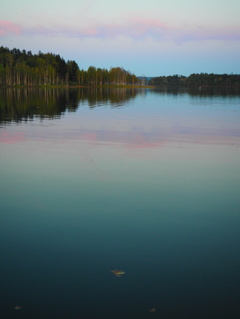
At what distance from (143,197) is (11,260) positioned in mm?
5226

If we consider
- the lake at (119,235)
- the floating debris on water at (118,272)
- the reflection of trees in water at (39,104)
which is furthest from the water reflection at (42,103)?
the floating debris on water at (118,272)

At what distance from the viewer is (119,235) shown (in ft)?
28.2

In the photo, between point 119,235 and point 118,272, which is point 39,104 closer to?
point 119,235

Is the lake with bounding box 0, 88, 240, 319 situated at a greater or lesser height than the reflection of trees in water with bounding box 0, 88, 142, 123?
lesser

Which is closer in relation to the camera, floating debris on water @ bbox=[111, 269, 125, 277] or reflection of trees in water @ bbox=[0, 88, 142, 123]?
floating debris on water @ bbox=[111, 269, 125, 277]

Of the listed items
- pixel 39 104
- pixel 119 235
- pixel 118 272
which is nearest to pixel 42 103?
pixel 39 104

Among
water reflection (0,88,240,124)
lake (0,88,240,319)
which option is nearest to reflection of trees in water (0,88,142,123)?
water reflection (0,88,240,124)

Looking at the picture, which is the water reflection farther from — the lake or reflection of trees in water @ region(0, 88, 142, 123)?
the lake

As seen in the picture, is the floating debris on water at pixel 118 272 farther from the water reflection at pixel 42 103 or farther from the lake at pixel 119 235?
the water reflection at pixel 42 103

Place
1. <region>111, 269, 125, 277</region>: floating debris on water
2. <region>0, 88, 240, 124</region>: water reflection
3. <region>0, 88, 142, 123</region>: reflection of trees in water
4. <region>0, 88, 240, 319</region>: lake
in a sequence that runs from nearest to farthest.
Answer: <region>0, 88, 240, 319</region>: lake, <region>111, 269, 125, 277</region>: floating debris on water, <region>0, 88, 142, 123</region>: reflection of trees in water, <region>0, 88, 240, 124</region>: water reflection

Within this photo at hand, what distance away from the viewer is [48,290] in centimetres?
639

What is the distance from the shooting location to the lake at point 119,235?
20.2 feet

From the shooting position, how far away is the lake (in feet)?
20.2

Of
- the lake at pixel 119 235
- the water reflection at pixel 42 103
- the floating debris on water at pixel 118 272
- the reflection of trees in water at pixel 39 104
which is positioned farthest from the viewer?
the water reflection at pixel 42 103
